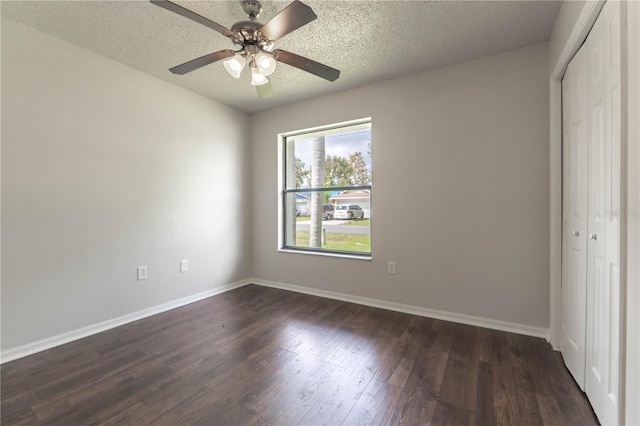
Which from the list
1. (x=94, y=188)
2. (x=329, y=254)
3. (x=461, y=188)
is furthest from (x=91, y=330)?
(x=461, y=188)

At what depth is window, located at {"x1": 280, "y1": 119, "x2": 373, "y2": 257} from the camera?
10.6ft

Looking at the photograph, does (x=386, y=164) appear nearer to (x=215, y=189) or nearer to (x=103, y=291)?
(x=215, y=189)

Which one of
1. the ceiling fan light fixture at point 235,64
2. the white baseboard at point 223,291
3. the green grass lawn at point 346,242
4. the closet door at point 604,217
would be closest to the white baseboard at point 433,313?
the white baseboard at point 223,291

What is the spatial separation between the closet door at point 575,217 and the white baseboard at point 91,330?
11.4 ft

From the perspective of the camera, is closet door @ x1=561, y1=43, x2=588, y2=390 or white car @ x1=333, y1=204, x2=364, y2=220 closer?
closet door @ x1=561, y1=43, x2=588, y2=390

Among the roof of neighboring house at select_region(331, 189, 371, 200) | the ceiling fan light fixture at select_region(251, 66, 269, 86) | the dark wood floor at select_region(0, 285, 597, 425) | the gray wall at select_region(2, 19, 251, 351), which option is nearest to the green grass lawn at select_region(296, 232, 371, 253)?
the roof of neighboring house at select_region(331, 189, 371, 200)

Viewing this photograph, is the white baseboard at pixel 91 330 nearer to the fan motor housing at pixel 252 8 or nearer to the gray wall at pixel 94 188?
the gray wall at pixel 94 188

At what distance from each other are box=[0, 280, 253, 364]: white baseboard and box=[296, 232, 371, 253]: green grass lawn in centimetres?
159

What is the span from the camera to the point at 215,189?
3475mm

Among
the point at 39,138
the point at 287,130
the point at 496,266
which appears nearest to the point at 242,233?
the point at 287,130

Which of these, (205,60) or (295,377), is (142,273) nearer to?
(295,377)

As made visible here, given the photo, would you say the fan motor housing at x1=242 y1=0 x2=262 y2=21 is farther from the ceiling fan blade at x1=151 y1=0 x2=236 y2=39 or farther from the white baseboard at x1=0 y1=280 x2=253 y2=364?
the white baseboard at x1=0 y1=280 x2=253 y2=364

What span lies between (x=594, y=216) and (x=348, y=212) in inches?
88.2

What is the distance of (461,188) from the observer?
2545mm
